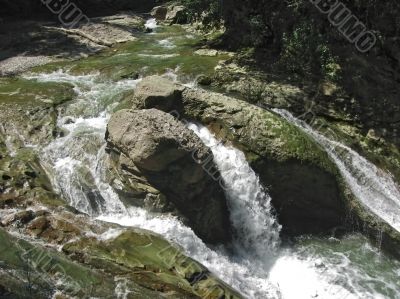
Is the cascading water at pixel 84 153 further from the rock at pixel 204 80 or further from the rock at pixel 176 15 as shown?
the rock at pixel 176 15

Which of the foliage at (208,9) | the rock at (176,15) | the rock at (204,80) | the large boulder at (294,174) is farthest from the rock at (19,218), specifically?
the rock at (176,15)

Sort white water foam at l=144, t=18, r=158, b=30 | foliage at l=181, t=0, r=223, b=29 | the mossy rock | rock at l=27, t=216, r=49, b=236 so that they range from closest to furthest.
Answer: the mossy rock → rock at l=27, t=216, r=49, b=236 → foliage at l=181, t=0, r=223, b=29 → white water foam at l=144, t=18, r=158, b=30

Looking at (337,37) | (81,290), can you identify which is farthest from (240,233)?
(337,37)

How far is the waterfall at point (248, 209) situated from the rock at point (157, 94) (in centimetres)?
167

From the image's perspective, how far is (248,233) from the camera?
1029cm

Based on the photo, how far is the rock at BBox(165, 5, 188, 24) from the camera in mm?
21500

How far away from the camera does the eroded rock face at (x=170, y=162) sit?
9.20m

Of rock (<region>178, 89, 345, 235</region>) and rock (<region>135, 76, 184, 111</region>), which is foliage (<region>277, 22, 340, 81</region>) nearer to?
rock (<region>178, 89, 345, 235</region>)

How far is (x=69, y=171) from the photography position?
10289mm

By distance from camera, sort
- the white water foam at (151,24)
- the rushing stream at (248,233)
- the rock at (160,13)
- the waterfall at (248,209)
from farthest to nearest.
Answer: the rock at (160,13) < the white water foam at (151,24) < the waterfall at (248,209) < the rushing stream at (248,233)

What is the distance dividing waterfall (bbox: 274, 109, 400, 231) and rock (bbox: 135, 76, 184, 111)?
11.1 ft

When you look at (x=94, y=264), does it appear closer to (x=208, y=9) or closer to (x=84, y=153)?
(x=84, y=153)

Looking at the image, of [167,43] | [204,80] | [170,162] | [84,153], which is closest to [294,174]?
[170,162]

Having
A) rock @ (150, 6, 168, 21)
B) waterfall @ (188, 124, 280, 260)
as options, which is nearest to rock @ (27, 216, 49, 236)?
waterfall @ (188, 124, 280, 260)
